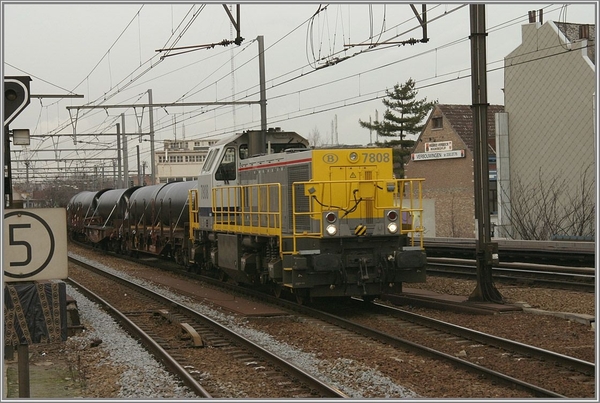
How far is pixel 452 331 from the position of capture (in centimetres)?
1171

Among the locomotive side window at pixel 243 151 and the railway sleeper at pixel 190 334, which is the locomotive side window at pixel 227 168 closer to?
the locomotive side window at pixel 243 151

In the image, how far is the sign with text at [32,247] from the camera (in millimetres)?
5750

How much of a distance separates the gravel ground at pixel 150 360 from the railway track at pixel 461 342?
36.0 inches

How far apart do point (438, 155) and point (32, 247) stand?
4444cm

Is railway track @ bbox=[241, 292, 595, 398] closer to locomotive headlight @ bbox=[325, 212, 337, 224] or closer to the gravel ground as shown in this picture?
the gravel ground

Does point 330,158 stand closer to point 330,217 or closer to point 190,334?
point 330,217

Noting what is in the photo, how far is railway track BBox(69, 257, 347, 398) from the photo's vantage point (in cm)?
856

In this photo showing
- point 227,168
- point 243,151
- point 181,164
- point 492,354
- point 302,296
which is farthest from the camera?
point 181,164

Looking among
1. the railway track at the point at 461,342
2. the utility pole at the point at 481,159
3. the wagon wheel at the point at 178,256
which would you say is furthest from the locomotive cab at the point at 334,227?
the wagon wheel at the point at 178,256

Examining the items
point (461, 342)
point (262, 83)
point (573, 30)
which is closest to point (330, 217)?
point (461, 342)

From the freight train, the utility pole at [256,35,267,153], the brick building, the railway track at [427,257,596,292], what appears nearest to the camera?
the freight train

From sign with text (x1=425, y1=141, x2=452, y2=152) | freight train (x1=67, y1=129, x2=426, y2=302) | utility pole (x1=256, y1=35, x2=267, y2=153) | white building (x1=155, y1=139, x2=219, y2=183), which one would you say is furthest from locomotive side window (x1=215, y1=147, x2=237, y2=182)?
white building (x1=155, y1=139, x2=219, y2=183)

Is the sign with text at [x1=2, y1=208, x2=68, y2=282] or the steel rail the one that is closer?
the sign with text at [x1=2, y1=208, x2=68, y2=282]

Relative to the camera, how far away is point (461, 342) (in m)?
11.0
